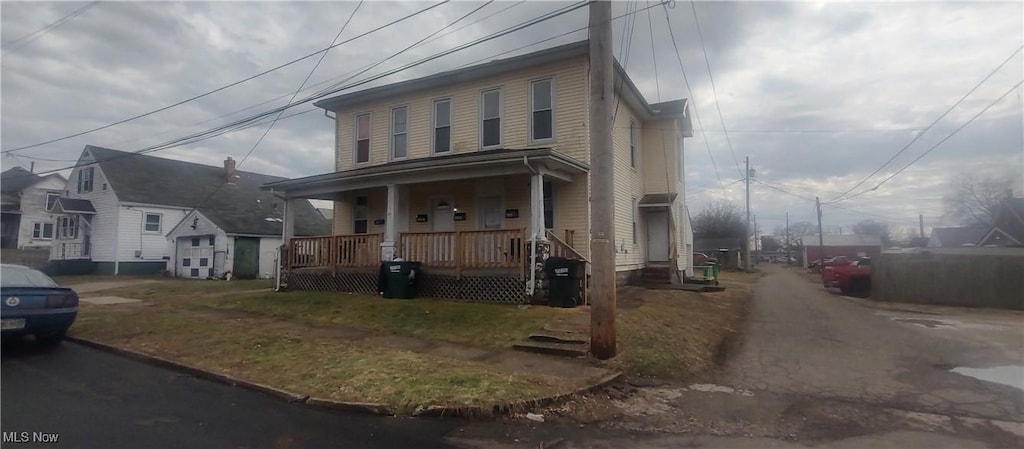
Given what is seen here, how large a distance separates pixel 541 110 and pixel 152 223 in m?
25.5

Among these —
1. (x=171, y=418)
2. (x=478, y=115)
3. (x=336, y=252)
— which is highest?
(x=478, y=115)

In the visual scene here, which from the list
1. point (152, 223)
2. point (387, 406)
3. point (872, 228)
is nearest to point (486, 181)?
point (387, 406)

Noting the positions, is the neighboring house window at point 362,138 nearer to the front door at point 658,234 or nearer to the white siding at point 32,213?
the front door at point 658,234

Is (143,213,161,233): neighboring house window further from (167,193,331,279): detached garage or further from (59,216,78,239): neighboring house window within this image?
(59,216,78,239): neighboring house window

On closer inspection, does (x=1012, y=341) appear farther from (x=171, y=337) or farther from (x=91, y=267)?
(x=91, y=267)

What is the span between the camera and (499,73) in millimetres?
15984

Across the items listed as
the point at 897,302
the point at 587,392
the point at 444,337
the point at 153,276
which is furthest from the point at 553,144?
the point at 153,276

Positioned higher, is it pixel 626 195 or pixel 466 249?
pixel 626 195

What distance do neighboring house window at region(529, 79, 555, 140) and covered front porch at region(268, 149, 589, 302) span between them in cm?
146

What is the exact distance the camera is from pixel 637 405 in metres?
6.21

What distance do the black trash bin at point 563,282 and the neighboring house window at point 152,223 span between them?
88.9 feet

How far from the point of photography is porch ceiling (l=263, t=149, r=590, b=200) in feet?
41.2

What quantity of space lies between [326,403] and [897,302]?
66.9ft

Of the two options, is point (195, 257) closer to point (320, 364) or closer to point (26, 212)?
point (320, 364)
